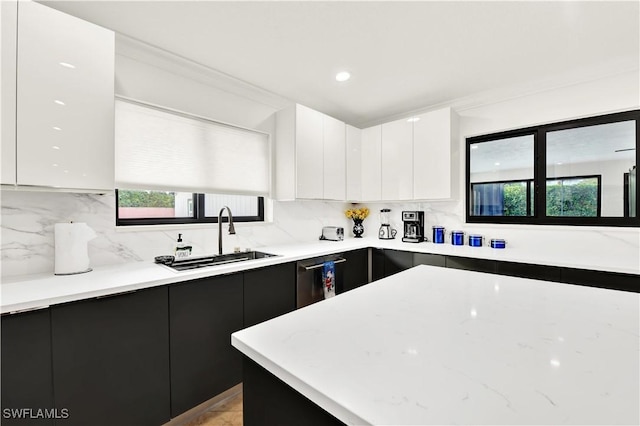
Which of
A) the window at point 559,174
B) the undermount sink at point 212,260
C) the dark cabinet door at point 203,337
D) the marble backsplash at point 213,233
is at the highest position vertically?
the window at point 559,174

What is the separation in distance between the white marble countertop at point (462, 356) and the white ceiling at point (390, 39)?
1.66 m

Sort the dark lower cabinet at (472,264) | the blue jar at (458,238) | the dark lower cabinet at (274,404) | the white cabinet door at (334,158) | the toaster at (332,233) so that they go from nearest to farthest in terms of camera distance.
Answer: the dark lower cabinet at (274,404), the dark lower cabinet at (472,264), the blue jar at (458,238), the white cabinet door at (334,158), the toaster at (332,233)

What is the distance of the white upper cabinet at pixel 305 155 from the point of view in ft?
9.26

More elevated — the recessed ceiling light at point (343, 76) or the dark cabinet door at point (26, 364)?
the recessed ceiling light at point (343, 76)

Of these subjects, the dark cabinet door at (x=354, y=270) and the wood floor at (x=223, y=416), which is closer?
the wood floor at (x=223, y=416)

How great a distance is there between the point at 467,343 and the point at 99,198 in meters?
2.26

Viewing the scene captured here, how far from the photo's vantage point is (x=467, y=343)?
0.73m

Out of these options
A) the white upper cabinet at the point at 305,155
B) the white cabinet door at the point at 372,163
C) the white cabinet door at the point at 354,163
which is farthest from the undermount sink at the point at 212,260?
the white cabinet door at the point at 372,163

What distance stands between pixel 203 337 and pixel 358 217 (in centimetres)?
244

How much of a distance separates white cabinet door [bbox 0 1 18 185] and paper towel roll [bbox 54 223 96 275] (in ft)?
1.20

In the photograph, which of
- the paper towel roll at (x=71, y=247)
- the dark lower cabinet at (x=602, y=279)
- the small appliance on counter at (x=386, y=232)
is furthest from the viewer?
the small appliance on counter at (x=386, y=232)

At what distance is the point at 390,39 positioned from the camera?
1.98 m

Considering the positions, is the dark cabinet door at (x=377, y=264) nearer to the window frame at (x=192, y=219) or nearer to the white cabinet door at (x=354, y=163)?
the white cabinet door at (x=354, y=163)

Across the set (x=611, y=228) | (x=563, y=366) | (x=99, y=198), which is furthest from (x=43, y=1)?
(x=611, y=228)
